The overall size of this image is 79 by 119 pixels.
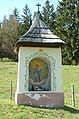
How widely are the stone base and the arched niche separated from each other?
0.78m

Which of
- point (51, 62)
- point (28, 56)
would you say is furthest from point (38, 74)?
point (28, 56)

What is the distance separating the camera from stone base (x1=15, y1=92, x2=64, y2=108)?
34.4ft

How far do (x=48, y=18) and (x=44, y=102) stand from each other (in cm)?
3563

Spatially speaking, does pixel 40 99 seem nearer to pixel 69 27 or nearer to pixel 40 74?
pixel 40 74

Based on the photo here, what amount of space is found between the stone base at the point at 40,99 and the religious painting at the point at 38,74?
813 mm

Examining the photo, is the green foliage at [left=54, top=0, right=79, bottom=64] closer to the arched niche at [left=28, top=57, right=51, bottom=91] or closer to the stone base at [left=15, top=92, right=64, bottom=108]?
the arched niche at [left=28, top=57, right=51, bottom=91]

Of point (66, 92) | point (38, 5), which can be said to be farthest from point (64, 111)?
point (66, 92)

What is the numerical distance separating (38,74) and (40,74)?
0.11 m

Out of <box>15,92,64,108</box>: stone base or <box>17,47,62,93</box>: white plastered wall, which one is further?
<box>17,47,62,93</box>: white plastered wall

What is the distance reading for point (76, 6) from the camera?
39.3m

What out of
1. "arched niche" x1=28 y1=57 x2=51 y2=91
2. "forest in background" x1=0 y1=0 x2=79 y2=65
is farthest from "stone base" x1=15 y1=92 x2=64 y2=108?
"forest in background" x1=0 y1=0 x2=79 y2=65

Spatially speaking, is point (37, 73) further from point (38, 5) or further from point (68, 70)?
point (68, 70)

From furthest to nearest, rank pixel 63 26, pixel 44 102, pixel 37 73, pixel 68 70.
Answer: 1. pixel 63 26
2. pixel 68 70
3. pixel 37 73
4. pixel 44 102

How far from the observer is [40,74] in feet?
38.0
